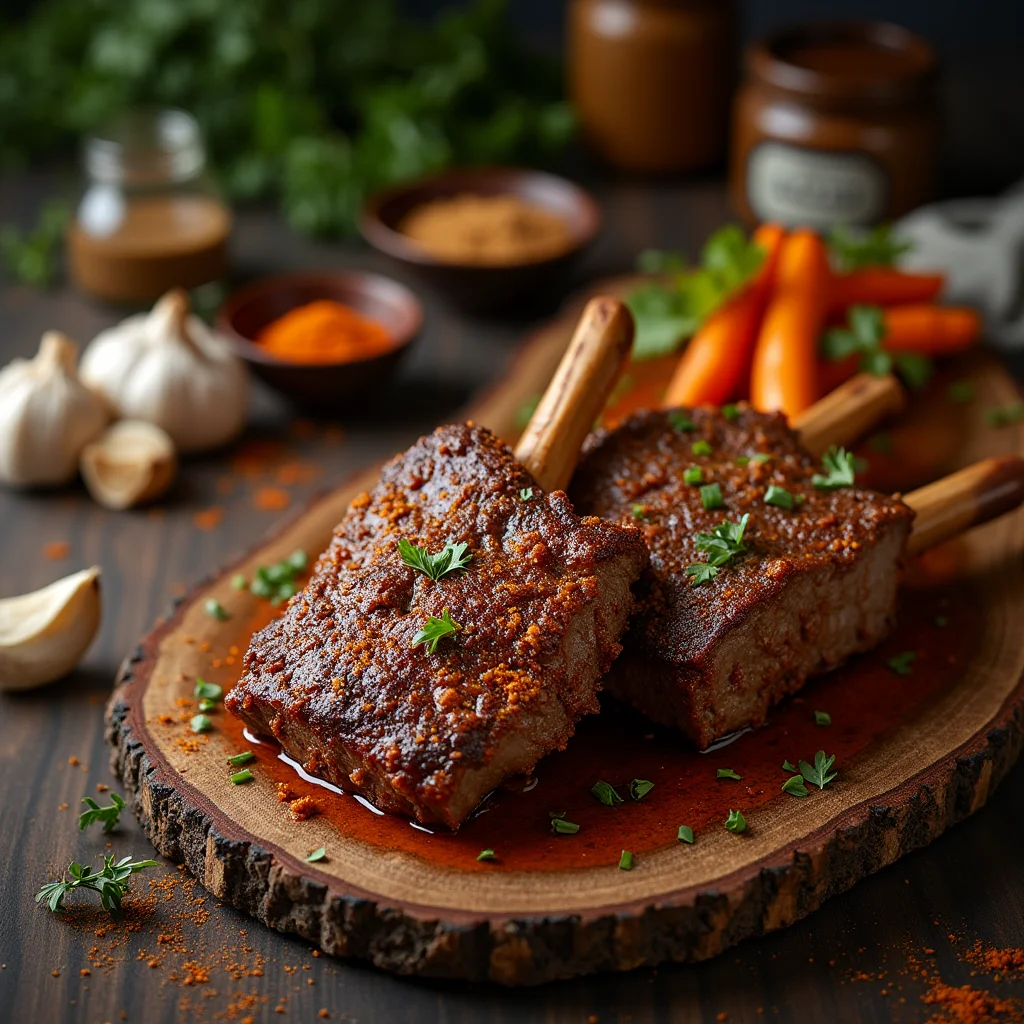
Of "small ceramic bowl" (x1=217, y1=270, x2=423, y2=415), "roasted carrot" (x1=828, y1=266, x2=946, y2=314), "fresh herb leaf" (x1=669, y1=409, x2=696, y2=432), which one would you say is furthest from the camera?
"roasted carrot" (x1=828, y1=266, x2=946, y2=314)

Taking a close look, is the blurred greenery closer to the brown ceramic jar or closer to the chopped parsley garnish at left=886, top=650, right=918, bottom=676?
the brown ceramic jar

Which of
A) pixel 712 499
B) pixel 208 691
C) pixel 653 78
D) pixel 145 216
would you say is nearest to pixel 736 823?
pixel 712 499

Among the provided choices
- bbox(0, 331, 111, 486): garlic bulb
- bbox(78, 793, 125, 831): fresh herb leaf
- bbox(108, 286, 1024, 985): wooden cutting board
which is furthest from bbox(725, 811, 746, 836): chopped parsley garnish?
bbox(0, 331, 111, 486): garlic bulb

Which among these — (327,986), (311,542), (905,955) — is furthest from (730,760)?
(311,542)

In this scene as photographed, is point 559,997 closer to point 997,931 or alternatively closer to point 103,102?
point 997,931

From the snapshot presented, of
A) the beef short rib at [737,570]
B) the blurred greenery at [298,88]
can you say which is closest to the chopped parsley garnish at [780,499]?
the beef short rib at [737,570]

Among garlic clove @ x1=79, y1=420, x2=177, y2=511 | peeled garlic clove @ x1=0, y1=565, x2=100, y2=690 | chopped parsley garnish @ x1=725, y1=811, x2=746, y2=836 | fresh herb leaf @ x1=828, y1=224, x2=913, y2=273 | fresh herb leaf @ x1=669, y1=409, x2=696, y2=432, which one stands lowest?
garlic clove @ x1=79, y1=420, x2=177, y2=511
